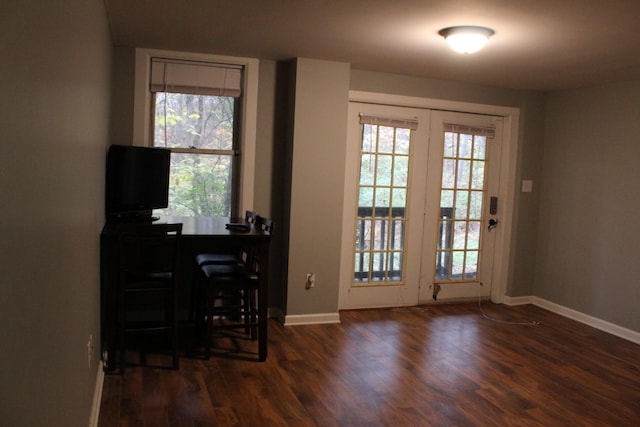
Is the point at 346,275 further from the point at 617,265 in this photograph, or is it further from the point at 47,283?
the point at 47,283

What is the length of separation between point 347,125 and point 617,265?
279 centimetres

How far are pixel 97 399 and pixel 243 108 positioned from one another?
8.64 ft

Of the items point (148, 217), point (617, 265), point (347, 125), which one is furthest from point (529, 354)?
point (148, 217)

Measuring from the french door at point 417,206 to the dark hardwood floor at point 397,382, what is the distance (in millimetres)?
659

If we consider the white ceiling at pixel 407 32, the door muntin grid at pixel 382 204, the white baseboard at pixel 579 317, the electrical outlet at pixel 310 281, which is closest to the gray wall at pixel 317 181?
the electrical outlet at pixel 310 281

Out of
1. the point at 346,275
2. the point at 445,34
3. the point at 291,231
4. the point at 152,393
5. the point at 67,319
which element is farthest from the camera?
the point at 346,275

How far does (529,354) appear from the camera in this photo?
415 centimetres

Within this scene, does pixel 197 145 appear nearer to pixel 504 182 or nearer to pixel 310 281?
pixel 310 281

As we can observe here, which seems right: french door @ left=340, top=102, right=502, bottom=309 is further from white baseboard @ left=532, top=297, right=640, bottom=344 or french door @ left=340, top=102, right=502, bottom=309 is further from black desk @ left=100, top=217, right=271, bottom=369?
black desk @ left=100, top=217, right=271, bottom=369

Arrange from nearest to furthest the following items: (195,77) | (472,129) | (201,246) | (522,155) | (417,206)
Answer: (201,246) → (195,77) → (417,206) → (472,129) → (522,155)

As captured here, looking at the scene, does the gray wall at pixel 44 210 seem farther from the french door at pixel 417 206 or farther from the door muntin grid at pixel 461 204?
the door muntin grid at pixel 461 204

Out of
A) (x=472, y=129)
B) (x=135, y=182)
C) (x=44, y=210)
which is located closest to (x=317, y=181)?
(x=135, y=182)

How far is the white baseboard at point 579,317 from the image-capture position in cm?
470

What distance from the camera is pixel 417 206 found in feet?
A: 17.5
